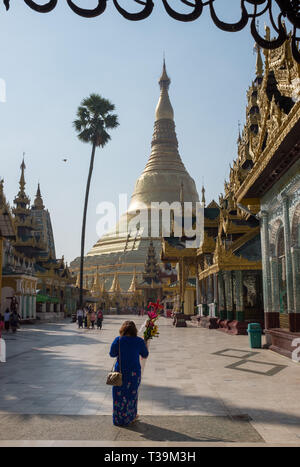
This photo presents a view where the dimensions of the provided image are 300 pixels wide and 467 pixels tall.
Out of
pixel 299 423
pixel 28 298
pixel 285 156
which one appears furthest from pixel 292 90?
pixel 28 298

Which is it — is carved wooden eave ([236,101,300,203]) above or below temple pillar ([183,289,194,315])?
above

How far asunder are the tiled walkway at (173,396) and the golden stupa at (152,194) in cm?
6549

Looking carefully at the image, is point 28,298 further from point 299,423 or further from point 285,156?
point 299,423

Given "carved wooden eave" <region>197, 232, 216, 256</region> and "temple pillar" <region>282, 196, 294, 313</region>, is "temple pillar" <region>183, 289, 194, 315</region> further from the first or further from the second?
"temple pillar" <region>282, 196, 294, 313</region>

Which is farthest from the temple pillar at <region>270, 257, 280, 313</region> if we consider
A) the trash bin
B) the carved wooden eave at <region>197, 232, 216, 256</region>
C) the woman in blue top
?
the carved wooden eave at <region>197, 232, 216, 256</region>

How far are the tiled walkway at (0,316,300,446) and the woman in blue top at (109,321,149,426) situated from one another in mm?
224

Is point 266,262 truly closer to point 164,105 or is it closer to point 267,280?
point 267,280

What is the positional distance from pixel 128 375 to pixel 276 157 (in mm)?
8015

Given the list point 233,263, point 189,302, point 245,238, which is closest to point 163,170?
point 189,302

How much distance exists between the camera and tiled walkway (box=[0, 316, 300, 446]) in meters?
5.56

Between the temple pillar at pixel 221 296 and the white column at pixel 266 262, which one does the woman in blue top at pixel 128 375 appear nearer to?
the white column at pixel 266 262

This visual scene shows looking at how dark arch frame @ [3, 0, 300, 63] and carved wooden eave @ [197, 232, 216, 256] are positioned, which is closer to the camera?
dark arch frame @ [3, 0, 300, 63]

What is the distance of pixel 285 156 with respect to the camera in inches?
472

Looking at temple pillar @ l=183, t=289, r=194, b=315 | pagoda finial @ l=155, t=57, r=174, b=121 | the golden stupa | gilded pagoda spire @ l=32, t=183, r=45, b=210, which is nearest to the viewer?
temple pillar @ l=183, t=289, r=194, b=315
